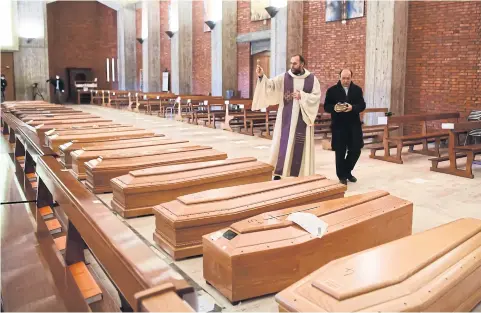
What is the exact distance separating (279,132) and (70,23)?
2212cm

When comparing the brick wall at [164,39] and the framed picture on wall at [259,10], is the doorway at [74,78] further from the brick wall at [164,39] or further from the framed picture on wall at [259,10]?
the framed picture on wall at [259,10]

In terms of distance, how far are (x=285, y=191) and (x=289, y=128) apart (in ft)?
7.01

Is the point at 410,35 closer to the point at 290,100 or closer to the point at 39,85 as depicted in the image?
the point at 290,100

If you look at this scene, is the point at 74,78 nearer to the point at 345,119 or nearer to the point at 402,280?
the point at 345,119

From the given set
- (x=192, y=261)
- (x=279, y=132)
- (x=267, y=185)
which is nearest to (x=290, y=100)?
(x=279, y=132)

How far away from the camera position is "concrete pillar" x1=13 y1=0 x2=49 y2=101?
72.1ft

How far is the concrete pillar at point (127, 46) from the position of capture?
964 inches

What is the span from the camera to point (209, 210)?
3.23 metres

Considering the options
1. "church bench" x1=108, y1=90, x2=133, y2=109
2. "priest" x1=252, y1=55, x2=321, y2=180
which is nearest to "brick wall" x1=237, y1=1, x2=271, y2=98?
"church bench" x1=108, y1=90, x2=133, y2=109

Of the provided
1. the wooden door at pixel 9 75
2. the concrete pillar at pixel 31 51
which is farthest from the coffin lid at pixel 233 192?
the concrete pillar at pixel 31 51

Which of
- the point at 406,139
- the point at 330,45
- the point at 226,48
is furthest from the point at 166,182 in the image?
the point at 226,48

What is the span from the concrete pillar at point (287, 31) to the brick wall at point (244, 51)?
268cm

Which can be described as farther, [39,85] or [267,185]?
[39,85]

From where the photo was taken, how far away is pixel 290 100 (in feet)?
18.5
